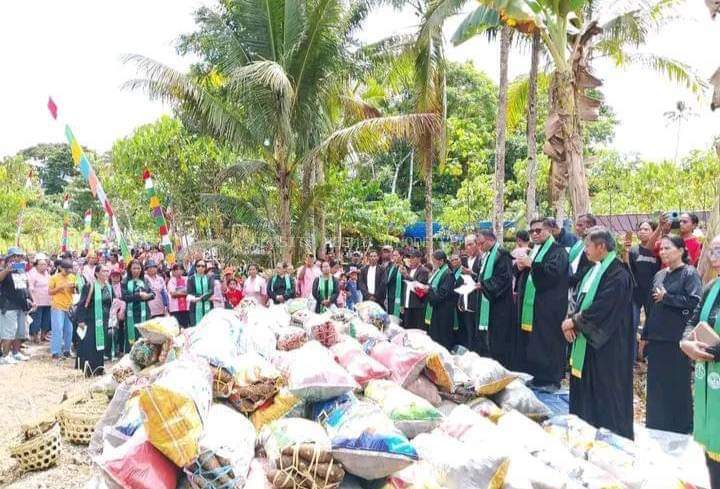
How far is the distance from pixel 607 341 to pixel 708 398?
1243mm

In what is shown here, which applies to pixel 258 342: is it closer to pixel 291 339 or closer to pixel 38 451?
pixel 291 339

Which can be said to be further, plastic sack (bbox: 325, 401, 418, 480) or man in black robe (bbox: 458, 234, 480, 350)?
man in black robe (bbox: 458, 234, 480, 350)

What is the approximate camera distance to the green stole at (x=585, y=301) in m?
4.62

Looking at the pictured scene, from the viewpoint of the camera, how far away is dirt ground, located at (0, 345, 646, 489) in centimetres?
454

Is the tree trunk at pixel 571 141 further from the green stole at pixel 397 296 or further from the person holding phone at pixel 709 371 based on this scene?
the person holding phone at pixel 709 371

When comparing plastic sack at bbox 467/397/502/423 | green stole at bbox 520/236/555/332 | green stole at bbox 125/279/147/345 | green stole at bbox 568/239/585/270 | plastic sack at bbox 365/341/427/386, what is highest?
green stole at bbox 568/239/585/270

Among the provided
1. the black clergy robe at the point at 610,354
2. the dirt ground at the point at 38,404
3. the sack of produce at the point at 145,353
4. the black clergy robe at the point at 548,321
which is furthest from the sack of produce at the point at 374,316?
the dirt ground at the point at 38,404

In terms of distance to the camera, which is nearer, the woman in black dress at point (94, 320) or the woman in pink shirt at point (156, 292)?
the woman in black dress at point (94, 320)

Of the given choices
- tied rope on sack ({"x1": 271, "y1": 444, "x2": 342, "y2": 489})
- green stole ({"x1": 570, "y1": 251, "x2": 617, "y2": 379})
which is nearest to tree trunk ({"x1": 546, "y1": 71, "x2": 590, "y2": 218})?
green stole ({"x1": 570, "y1": 251, "x2": 617, "y2": 379})

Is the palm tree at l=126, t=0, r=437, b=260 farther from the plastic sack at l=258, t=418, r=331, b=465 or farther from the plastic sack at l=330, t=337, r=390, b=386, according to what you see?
the plastic sack at l=258, t=418, r=331, b=465

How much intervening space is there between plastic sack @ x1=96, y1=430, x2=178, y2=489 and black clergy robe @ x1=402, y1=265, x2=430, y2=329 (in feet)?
19.0

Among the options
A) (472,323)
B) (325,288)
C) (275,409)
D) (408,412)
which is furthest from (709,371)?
(325,288)

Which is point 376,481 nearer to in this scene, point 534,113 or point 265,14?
point 534,113

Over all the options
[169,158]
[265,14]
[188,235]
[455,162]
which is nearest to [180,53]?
[169,158]
